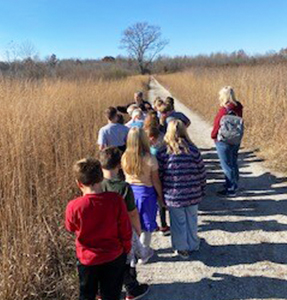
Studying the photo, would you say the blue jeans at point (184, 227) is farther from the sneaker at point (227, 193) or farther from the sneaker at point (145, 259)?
the sneaker at point (227, 193)

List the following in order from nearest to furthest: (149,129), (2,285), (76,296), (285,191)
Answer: (2,285), (76,296), (149,129), (285,191)

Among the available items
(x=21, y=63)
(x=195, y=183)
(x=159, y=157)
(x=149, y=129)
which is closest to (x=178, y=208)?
(x=195, y=183)

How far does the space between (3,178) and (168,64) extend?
66.6 m

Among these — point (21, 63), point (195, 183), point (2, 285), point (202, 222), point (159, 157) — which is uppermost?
point (21, 63)

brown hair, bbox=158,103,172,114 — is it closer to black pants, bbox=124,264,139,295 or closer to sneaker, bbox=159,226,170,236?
sneaker, bbox=159,226,170,236

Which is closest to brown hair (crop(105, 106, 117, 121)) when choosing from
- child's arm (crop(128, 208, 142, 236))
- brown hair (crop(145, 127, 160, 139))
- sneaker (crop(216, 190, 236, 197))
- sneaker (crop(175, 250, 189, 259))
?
brown hair (crop(145, 127, 160, 139))

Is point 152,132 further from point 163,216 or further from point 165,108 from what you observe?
point 165,108

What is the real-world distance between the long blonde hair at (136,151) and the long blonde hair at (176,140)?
0.31m

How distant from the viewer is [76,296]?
321 centimetres

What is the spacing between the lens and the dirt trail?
3328 millimetres

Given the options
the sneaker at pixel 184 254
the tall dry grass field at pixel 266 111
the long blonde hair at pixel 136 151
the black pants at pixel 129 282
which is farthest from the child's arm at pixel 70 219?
the tall dry grass field at pixel 266 111

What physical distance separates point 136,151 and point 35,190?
138cm

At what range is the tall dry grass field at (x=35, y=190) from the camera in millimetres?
3129

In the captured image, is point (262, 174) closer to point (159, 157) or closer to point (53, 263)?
point (159, 157)
